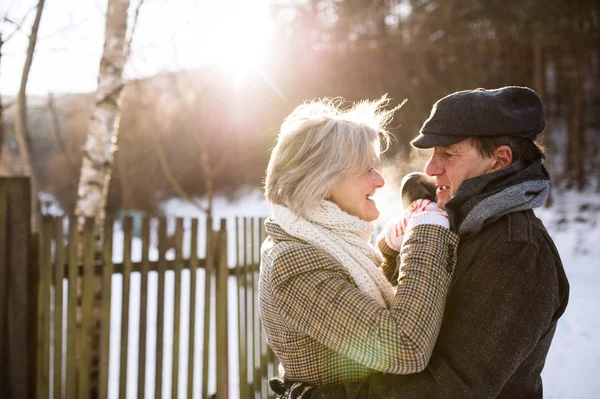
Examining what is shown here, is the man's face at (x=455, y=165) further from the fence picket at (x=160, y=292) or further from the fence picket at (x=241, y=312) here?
the fence picket at (x=241, y=312)

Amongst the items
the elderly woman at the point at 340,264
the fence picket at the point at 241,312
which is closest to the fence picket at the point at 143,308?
the fence picket at the point at 241,312

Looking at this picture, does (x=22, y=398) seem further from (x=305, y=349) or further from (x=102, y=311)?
(x=305, y=349)

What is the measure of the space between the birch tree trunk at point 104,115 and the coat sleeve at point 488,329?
3.69 m

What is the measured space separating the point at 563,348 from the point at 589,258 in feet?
13.8

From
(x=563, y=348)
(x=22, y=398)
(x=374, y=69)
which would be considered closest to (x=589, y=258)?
(x=563, y=348)

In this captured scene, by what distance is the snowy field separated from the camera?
5.00 meters

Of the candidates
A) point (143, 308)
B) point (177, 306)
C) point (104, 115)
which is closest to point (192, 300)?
point (177, 306)

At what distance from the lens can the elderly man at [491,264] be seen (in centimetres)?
155

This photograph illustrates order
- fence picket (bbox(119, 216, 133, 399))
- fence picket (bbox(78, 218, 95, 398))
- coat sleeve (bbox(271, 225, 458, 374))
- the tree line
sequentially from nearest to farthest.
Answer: coat sleeve (bbox(271, 225, 458, 374))
fence picket (bbox(78, 218, 95, 398))
fence picket (bbox(119, 216, 133, 399))
the tree line

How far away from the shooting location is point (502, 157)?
182 cm

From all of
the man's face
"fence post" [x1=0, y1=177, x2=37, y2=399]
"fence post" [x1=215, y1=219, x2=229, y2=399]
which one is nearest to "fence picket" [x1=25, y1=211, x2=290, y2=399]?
"fence post" [x1=215, y1=219, x2=229, y2=399]

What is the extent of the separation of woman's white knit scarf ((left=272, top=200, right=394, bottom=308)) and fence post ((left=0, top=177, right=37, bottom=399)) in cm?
209

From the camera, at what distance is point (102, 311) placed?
355 centimetres

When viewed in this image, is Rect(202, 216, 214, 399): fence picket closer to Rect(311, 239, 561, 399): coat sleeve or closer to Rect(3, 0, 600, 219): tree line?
Rect(311, 239, 561, 399): coat sleeve
